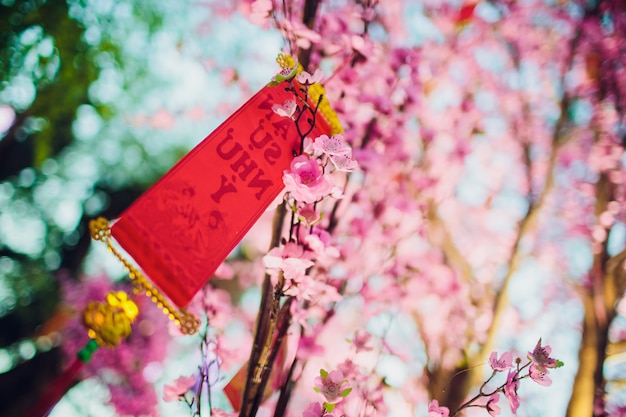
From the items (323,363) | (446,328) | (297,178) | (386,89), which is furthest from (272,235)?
(446,328)

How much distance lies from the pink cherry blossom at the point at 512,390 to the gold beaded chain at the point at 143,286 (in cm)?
156

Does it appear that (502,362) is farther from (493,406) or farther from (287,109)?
(287,109)

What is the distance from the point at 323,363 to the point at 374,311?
161cm

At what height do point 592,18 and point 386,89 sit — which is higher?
point 592,18

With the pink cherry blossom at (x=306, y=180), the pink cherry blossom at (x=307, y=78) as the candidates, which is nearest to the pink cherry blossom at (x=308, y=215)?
the pink cherry blossom at (x=306, y=180)

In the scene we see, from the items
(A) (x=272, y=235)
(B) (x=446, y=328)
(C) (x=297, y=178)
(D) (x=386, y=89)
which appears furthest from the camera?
(B) (x=446, y=328)

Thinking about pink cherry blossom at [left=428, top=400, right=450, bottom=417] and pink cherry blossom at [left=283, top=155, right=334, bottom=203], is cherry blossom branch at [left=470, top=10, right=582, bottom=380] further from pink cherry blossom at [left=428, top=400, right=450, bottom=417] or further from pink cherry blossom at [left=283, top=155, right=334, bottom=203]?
pink cherry blossom at [left=283, top=155, right=334, bottom=203]

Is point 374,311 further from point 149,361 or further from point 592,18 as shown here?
point 592,18

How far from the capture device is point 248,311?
852 centimetres

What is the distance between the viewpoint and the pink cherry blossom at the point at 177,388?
7.61 feet

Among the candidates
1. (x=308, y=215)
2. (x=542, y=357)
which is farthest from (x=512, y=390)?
(x=308, y=215)

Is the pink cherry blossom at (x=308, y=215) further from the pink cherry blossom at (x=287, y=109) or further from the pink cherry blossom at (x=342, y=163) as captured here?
the pink cherry blossom at (x=287, y=109)

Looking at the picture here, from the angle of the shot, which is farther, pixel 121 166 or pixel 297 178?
pixel 121 166

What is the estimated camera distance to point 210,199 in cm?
159
